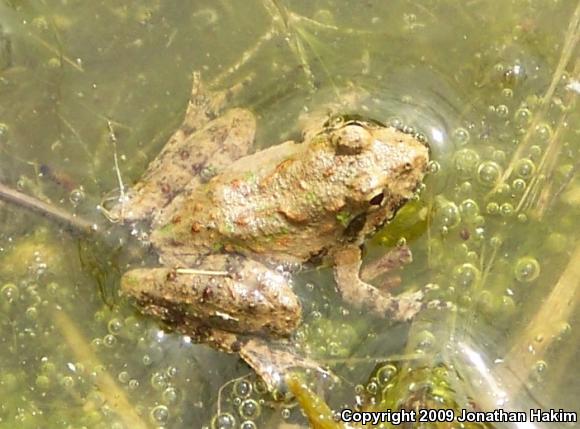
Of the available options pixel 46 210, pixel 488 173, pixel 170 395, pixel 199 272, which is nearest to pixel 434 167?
pixel 488 173

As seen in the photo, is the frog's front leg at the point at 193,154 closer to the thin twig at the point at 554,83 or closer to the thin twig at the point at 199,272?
the thin twig at the point at 199,272

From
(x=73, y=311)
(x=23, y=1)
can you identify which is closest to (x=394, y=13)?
(x=23, y=1)

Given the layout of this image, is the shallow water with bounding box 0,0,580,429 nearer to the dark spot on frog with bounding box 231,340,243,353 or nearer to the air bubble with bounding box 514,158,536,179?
the air bubble with bounding box 514,158,536,179

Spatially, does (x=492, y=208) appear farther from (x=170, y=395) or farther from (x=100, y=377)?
(x=100, y=377)

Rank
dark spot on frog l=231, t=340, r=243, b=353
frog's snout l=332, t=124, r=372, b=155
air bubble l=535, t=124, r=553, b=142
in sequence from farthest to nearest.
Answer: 1. air bubble l=535, t=124, r=553, b=142
2. dark spot on frog l=231, t=340, r=243, b=353
3. frog's snout l=332, t=124, r=372, b=155

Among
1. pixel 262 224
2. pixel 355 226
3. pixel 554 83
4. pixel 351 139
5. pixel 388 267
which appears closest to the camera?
pixel 351 139

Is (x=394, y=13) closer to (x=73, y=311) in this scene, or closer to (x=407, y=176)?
(x=407, y=176)

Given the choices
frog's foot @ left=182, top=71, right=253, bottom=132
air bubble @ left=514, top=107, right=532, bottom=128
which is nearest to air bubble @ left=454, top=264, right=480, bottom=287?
air bubble @ left=514, top=107, right=532, bottom=128
